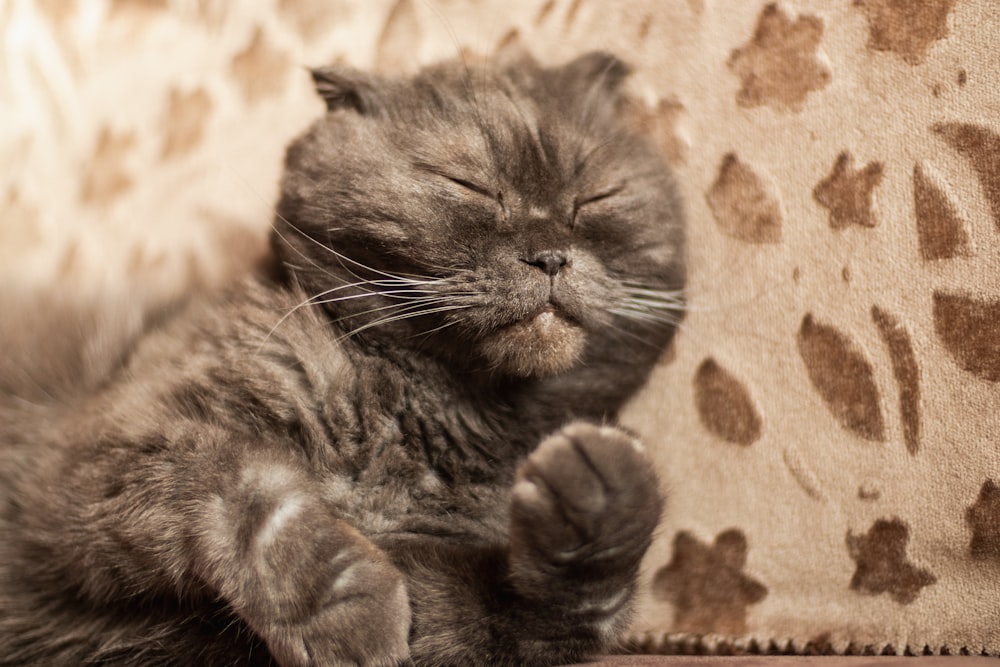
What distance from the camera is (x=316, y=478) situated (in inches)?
47.1

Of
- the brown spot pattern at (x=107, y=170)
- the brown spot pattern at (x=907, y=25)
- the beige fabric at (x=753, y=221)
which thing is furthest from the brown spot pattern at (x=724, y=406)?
the brown spot pattern at (x=107, y=170)

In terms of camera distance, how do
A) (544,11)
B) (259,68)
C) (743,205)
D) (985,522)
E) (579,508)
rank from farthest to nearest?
(259,68) < (544,11) < (743,205) < (985,522) < (579,508)

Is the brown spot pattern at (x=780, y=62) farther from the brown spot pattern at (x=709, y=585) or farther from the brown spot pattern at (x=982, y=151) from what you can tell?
the brown spot pattern at (x=709, y=585)

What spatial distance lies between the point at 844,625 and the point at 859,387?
1.20 feet

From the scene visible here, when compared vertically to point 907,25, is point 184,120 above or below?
below

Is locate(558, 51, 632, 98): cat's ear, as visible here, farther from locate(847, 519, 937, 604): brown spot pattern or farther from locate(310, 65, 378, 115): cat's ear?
locate(847, 519, 937, 604): brown spot pattern

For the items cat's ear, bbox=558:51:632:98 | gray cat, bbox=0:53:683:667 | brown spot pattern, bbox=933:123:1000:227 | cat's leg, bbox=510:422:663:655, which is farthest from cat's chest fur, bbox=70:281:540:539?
brown spot pattern, bbox=933:123:1000:227

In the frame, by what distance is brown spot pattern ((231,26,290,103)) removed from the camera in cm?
182

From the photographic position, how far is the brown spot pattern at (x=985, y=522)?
1.15 metres

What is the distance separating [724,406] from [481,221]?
0.56m

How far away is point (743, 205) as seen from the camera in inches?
57.8

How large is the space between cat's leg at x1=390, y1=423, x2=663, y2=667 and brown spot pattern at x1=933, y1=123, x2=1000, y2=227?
2.02 feet

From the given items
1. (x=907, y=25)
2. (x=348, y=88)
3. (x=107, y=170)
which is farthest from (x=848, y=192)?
(x=107, y=170)

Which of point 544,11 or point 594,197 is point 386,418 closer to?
point 594,197
